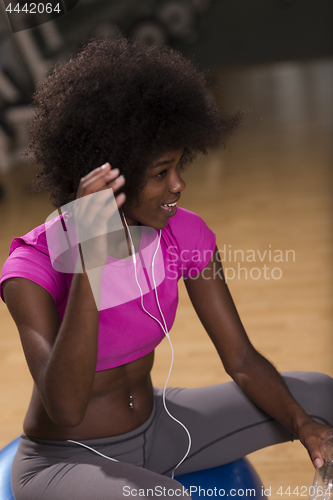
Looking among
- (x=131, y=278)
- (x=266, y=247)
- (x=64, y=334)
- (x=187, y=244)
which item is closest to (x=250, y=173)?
(x=266, y=247)

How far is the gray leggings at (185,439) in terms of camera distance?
1.07m

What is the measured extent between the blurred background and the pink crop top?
0.26m

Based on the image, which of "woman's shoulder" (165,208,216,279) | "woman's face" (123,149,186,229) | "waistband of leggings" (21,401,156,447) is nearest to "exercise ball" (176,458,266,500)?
"waistband of leggings" (21,401,156,447)

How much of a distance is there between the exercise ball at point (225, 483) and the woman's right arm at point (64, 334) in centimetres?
36

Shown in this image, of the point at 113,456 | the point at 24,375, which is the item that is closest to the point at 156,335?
the point at 113,456

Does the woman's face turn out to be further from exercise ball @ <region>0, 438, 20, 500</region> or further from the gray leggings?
exercise ball @ <region>0, 438, 20, 500</region>

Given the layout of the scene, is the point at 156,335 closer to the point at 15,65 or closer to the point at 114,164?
the point at 114,164

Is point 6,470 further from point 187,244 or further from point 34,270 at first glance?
point 187,244

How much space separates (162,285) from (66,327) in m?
0.31

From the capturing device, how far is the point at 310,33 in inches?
287

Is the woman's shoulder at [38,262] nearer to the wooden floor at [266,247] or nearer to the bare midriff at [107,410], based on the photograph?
the bare midriff at [107,410]

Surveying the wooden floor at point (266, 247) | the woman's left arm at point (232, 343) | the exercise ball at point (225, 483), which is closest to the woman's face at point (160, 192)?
the woman's left arm at point (232, 343)

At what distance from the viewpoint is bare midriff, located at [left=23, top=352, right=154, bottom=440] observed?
1.12m

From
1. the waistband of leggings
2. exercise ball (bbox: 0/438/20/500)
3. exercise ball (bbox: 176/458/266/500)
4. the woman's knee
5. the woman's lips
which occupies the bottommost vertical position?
exercise ball (bbox: 176/458/266/500)
